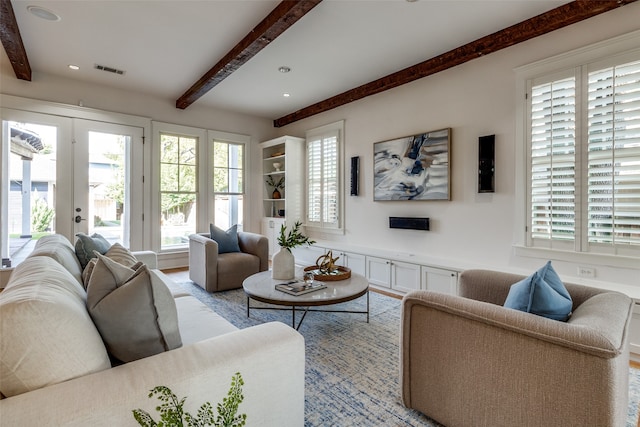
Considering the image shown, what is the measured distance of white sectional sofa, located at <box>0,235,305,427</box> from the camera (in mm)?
851

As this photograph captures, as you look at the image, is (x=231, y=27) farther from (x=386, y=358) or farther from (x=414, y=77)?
(x=386, y=358)

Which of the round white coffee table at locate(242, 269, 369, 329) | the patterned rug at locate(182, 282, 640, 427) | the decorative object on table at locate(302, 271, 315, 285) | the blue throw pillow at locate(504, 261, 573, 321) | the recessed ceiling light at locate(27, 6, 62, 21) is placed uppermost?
the recessed ceiling light at locate(27, 6, 62, 21)

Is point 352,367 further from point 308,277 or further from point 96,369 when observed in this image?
point 96,369

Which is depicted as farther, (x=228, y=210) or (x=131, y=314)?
(x=228, y=210)

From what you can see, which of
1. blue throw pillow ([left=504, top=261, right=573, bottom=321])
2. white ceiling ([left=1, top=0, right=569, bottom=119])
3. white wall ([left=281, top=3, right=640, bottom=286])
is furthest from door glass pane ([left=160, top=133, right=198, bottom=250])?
blue throw pillow ([left=504, top=261, right=573, bottom=321])

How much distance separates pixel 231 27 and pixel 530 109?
3.00 m

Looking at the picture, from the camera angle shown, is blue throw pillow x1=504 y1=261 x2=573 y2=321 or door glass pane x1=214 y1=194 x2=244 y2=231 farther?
door glass pane x1=214 y1=194 x2=244 y2=231

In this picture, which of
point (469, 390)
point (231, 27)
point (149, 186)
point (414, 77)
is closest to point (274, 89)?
point (231, 27)

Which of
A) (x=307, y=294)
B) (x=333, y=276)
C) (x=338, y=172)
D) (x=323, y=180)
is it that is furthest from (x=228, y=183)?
(x=307, y=294)

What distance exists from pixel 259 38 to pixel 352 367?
2975 mm

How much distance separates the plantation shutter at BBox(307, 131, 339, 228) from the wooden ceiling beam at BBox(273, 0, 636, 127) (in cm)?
78

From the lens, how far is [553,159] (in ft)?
9.42

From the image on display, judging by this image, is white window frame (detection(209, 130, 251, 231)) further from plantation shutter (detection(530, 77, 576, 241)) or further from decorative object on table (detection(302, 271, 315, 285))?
plantation shutter (detection(530, 77, 576, 241))

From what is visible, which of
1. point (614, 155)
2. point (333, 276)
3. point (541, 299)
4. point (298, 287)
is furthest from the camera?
point (333, 276)
